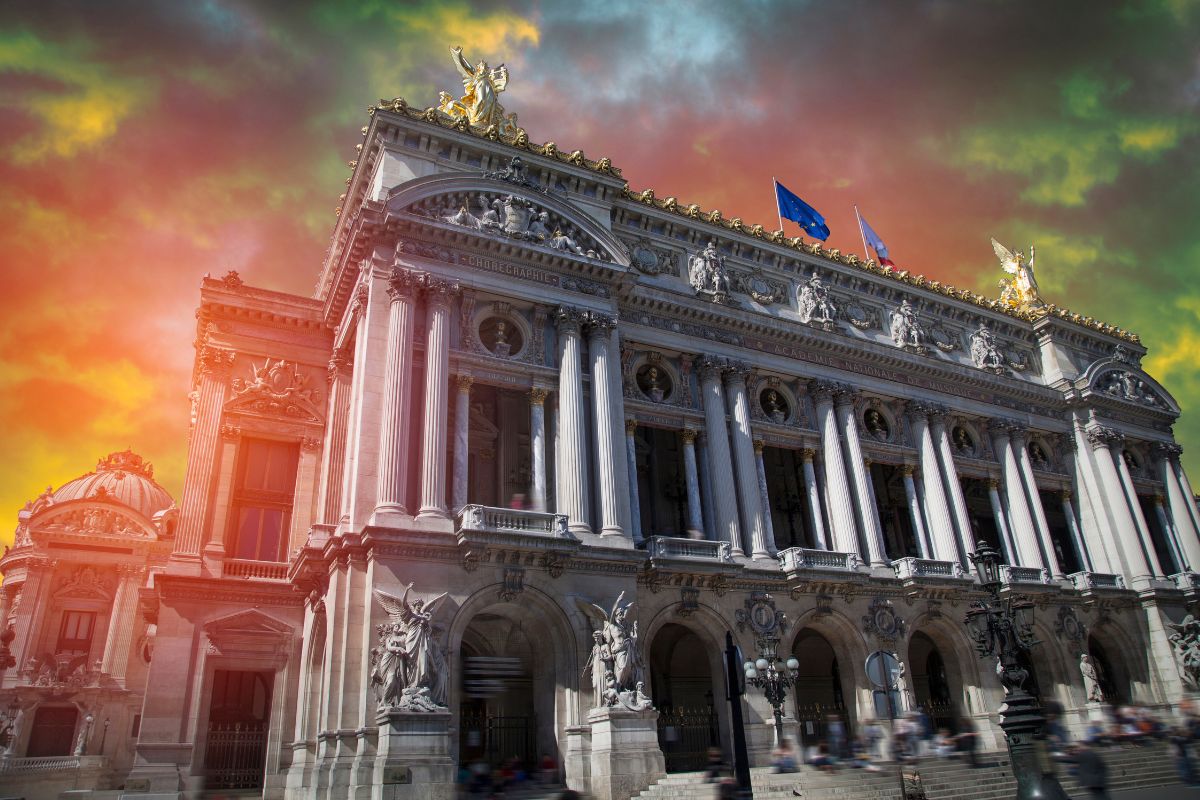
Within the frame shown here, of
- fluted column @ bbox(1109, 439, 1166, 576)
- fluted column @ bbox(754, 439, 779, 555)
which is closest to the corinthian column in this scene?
fluted column @ bbox(754, 439, 779, 555)

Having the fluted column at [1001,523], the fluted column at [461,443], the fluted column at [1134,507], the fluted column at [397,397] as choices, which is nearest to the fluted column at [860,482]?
the fluted column at [1001,523]

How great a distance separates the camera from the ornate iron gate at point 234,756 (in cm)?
2811

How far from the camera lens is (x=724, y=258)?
122ft

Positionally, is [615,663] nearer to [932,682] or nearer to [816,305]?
[932,682]

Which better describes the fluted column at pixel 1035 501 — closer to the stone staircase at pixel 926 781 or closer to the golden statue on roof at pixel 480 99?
the stone staircase at pixel 926 781

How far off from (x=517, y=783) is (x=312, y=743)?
837 cm

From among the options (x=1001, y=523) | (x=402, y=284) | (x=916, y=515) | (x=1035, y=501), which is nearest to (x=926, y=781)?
(x=916, y=515)

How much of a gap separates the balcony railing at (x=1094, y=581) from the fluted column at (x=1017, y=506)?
186 centimetres

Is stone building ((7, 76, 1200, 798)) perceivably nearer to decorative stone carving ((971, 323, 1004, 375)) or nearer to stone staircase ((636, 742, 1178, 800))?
decorative stone carving ((971, 323, 1004, 375))

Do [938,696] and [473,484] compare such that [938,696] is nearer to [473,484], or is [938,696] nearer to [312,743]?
[473,484]

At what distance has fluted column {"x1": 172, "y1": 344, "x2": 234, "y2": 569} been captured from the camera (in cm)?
3031

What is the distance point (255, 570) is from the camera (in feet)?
100

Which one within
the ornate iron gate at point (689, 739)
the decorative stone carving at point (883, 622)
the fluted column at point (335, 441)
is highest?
the fluted column at point (335, 441)

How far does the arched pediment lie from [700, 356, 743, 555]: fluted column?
231 inches
